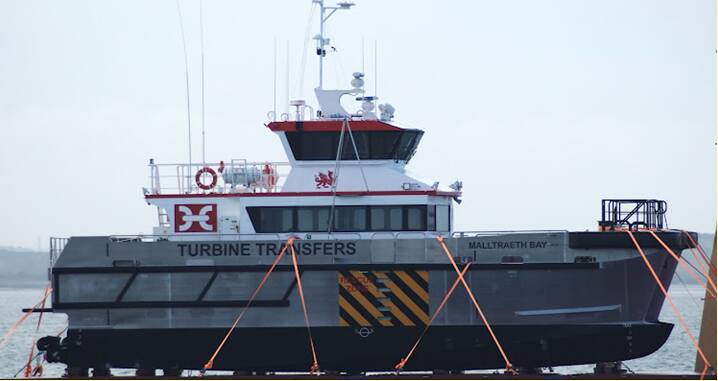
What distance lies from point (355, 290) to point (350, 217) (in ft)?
6.26

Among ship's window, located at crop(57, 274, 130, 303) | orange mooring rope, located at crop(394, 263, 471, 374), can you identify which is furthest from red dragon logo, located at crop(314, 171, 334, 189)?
ship's window, located at crop(57, 274, 130, 303)

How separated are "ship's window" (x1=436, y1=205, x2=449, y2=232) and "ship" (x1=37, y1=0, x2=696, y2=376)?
106mm

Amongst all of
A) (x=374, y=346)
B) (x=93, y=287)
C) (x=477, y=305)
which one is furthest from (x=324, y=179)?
(x=93, y=287)

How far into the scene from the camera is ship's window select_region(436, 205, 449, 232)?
2841 centimetres

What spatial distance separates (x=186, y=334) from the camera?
2719cm

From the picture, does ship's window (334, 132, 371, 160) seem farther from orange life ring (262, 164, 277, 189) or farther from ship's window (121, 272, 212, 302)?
ship's window (121, 272, 212, 302)

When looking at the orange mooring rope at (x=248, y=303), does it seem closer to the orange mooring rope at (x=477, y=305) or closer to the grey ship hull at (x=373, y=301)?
the grey ship hull at (x=373, y=301)

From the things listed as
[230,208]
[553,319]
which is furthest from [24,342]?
[553,319]

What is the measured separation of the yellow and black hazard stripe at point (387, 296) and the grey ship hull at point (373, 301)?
2 cm

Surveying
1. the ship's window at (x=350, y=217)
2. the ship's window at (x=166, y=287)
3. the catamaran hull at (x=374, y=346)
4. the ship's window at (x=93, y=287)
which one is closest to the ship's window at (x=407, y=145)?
the ship's window at (x=350, y=217)

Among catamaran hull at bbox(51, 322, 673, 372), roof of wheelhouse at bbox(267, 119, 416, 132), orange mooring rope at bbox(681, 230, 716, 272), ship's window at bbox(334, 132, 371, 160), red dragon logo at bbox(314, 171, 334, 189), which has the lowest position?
catamaran hull at bbox(51, 322, 673, 372)

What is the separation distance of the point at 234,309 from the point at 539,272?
5.70 metres

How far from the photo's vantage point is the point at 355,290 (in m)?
26.6

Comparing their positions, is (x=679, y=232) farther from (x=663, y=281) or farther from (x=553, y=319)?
(x=553, y=319)
